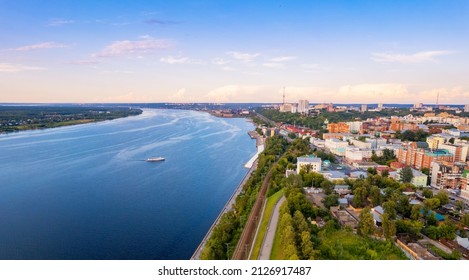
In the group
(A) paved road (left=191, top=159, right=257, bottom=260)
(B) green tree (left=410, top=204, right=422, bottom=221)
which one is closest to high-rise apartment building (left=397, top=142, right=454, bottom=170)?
(B) green tree (left=410, top=204, right=422, bottom=221)

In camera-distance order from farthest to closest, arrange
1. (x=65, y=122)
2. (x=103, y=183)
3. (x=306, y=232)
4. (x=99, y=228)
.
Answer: (x=65, y=122) → (x=103, y=183) → (x=99, y=228) → (x=306, y=232)

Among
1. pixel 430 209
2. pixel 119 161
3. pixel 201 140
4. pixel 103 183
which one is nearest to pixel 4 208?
pixel 103 183

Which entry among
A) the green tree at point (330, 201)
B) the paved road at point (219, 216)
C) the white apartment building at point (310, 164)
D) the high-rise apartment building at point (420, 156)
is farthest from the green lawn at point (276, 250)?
the high-rise apartment building at point (420, 156)

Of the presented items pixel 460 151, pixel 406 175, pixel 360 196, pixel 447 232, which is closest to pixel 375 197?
pixel 360 196

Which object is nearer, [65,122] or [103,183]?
[103,183]

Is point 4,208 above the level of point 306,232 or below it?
below

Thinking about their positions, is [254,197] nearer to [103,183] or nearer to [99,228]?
[99,228]

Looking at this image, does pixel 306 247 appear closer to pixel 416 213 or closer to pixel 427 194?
pixel 416 213
